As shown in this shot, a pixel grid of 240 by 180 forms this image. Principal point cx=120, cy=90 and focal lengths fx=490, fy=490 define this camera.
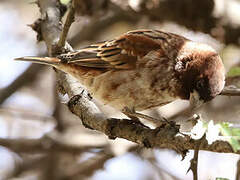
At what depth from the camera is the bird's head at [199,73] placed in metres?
4.14

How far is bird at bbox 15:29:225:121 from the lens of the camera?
14.0ft

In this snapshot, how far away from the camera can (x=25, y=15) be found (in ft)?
32.4

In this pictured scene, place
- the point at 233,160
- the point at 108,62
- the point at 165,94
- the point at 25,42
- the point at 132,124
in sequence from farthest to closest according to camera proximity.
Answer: the point at 25,42 < the point at 233,160 < the point at 108,62 < the point at 165,94 < the point at 132,124

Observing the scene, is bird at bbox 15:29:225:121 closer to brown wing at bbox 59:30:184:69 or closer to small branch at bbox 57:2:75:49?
brown wing at bbox 59:30:184:69

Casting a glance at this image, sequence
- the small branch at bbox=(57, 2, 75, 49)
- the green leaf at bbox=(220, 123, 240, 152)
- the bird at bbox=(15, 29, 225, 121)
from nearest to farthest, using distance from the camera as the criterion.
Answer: the green leaf at bbox=(220, 123, 240, 152), the small branch at bbox=(57, 2, 75, 49), the bird at bbox=(15, 29, 225, 121)

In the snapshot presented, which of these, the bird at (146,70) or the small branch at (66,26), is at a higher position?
the small branch at (66,26)

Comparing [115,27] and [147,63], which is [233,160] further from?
[147,63]

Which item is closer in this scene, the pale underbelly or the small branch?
the small branch

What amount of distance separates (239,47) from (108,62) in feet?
8.31

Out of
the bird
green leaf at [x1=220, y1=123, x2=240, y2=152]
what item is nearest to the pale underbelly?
the bird

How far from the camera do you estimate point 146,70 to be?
14.5ft

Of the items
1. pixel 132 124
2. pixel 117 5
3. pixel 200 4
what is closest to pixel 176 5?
pixel 200 4

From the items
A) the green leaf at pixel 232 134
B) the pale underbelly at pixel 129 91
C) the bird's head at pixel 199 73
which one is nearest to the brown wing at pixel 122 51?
the pale underbelly at pixel 129 91

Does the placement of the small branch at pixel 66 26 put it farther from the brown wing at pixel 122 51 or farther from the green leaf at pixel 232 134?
the green leaf at pixel 232 134
